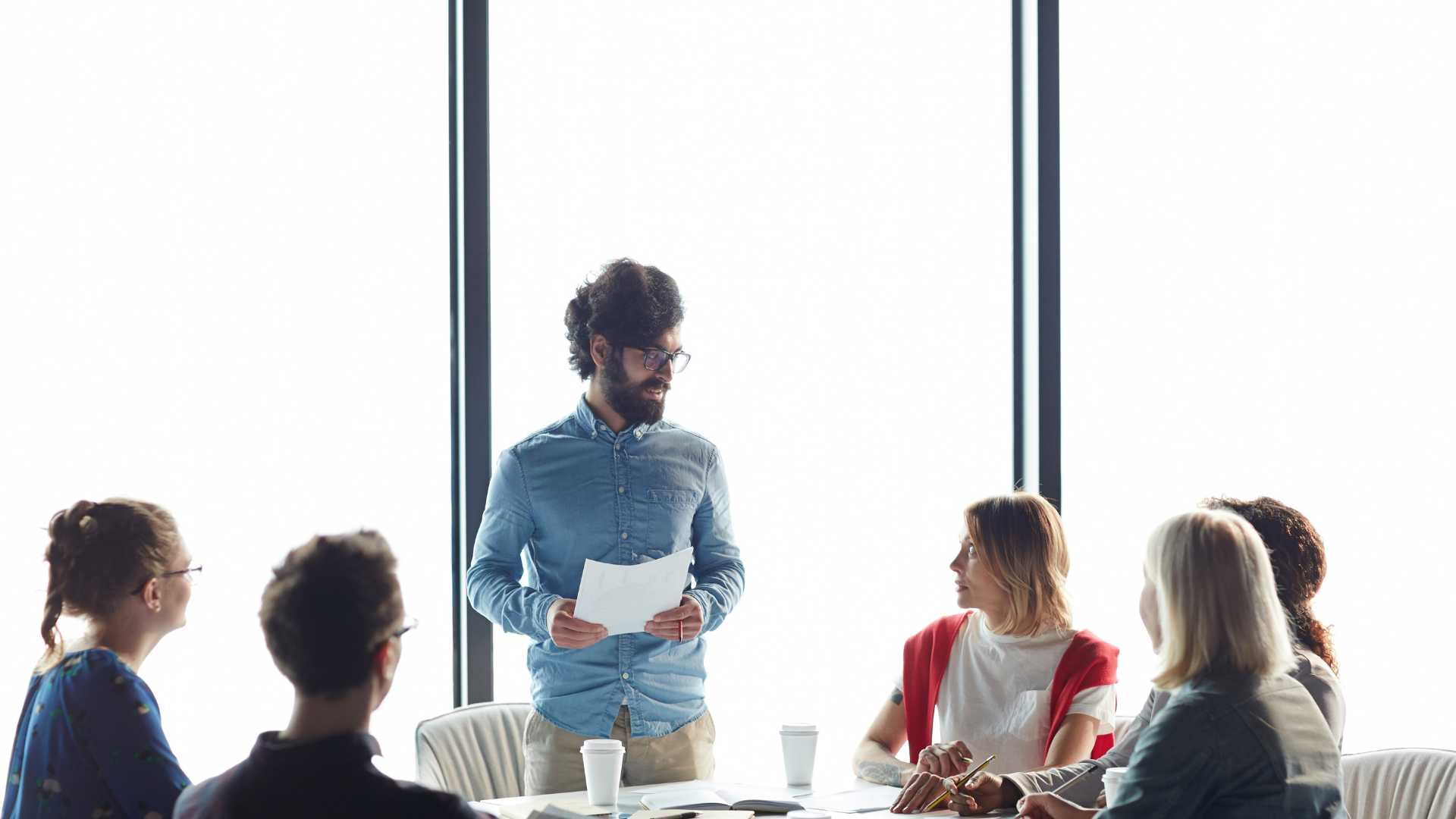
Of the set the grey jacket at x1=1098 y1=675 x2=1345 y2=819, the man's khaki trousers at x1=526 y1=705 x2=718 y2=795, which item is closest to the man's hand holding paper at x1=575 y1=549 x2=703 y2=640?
the man's khaki trousers at x1=526 y1=705 x2=718 y2=795

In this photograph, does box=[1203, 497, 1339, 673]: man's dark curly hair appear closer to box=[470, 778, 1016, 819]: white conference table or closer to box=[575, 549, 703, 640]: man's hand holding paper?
box=[470, 778, 1016, 819]: white conference table

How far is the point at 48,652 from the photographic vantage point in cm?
196

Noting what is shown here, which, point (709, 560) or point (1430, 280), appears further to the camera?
point (1430, 280)

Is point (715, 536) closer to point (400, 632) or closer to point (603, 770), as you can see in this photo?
point (603, 770)

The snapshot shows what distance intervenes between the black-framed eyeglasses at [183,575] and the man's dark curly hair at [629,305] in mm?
1031

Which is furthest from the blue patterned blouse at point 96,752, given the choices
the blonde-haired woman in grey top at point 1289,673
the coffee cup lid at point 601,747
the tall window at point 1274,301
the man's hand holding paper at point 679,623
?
the tall window at point 1274,301

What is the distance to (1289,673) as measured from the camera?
2.18 meters

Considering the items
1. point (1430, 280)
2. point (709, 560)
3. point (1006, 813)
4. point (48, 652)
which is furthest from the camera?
point (1430, 280)

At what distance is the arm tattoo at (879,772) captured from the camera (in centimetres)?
253

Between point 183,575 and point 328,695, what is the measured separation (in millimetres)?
806

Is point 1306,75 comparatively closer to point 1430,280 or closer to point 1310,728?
point 1430,280

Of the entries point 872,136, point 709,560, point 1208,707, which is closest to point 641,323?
point 709,560

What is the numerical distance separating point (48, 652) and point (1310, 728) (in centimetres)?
193

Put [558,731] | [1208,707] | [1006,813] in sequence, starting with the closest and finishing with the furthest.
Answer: [1208,707], [1006,813], [558,731]
